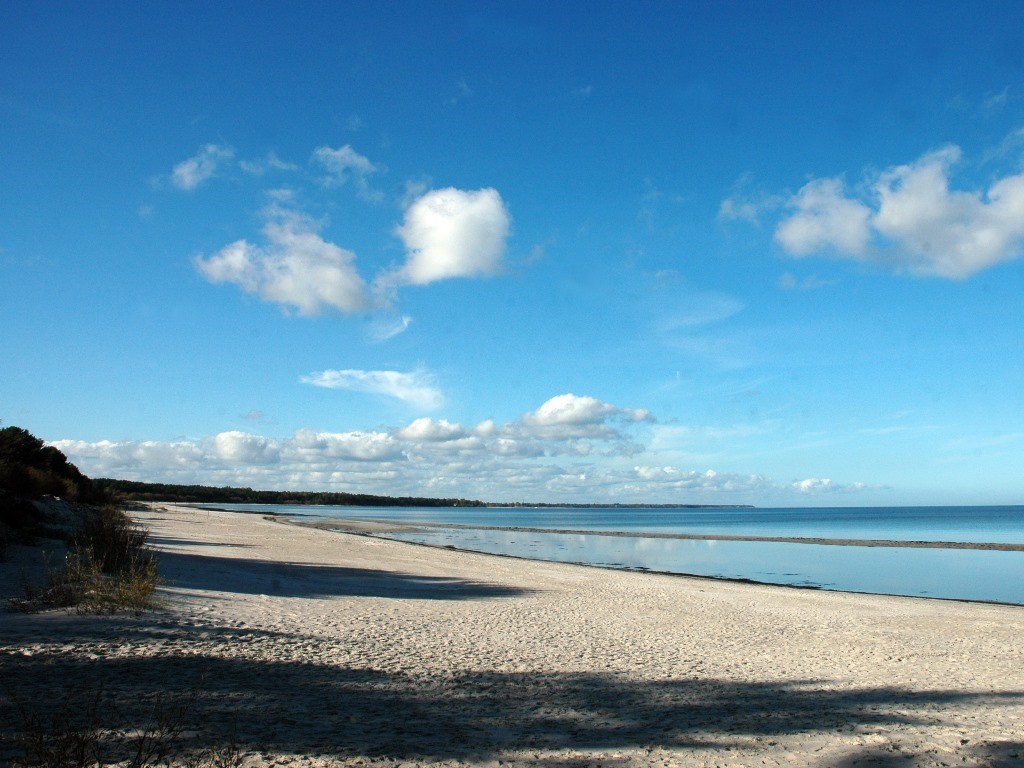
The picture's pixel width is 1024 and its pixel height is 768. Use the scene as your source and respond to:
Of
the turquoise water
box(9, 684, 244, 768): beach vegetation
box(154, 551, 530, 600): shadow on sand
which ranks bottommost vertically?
the turquoise water

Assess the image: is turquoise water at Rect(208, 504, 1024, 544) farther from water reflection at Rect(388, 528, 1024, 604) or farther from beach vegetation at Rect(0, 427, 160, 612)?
beach vegetation at Rect(0, 427, 160, 612)

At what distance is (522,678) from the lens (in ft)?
29.2

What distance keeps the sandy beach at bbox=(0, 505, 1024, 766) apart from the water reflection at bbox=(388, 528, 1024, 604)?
1217 centimetres

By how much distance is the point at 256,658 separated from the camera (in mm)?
8719

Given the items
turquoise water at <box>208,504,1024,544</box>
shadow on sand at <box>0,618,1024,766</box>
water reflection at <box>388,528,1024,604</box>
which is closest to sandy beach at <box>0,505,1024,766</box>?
shadow on sand at <box>0,618,1024,766</box>

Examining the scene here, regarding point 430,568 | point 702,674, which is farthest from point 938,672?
point 430,568

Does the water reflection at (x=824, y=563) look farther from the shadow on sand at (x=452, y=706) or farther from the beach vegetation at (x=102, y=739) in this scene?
the beach vegetation at (x=102, y=739)

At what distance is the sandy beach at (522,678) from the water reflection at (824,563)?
12173 mm

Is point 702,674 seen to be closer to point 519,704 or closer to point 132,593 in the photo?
point 519,704

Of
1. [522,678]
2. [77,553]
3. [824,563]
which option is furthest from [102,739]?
[824,563]

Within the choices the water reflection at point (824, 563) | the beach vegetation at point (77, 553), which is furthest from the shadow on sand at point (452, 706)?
the water reflection at point (824, 563)

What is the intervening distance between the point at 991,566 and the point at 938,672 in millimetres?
30800

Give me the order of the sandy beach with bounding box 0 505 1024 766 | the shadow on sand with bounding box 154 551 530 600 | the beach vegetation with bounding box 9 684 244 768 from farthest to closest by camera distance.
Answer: the shadow on sand with bounding box 154 551 530 600, the sandy beach with bounding box 0 505 1024 766, the beach vegetation with bounding box 9 684 244 768

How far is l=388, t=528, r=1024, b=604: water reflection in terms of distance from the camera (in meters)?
27.1
